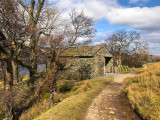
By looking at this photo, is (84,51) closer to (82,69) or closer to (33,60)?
(82,69)

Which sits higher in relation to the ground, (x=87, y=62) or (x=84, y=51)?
(x=84, y=51)

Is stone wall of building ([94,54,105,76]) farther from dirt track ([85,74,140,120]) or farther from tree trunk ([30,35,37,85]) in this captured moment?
dirt track ([85,74,140,120])

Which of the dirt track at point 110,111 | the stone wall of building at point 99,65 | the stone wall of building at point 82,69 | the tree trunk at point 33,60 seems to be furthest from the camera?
the stone wall of building at point 99,65

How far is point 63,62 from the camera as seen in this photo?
10.3 meters

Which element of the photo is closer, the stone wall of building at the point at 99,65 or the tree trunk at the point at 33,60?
the tree trunk at the point at 33,60

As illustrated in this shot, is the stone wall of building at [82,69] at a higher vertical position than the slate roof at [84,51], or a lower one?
lower

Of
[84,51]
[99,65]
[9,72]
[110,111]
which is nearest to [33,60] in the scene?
[9,72]

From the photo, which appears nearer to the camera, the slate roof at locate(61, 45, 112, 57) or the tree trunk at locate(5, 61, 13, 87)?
the tree trunk at locate(5, 61, 13, 87)

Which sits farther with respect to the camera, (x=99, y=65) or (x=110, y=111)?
(x=99, y=65)

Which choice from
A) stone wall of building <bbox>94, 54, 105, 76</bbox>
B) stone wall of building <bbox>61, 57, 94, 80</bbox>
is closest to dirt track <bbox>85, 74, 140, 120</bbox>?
stone wall of building <bbox>61, 57, 94, 80</bbox>

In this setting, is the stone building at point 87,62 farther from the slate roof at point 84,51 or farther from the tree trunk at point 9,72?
the tree trunk at point 9,72

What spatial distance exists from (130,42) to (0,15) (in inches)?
1232

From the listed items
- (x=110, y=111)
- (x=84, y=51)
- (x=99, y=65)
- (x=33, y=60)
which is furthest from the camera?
(x=84, y=51)

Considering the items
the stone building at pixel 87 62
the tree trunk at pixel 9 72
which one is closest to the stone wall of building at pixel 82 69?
the stone building at pixel 87 62
